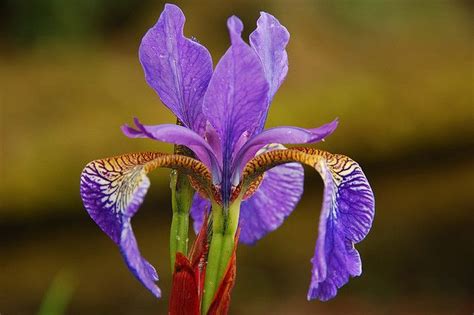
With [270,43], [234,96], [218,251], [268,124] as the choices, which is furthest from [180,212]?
[268,124]

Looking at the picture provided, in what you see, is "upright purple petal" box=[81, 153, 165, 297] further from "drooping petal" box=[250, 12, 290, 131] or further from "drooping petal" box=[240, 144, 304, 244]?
"drooping petal" box=[240, 144, 304, 244]

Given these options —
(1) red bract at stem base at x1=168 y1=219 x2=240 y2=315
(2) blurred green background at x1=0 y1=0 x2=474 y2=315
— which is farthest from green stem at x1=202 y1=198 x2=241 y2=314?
(2) blurred green background at x1=0 y1=0 x2=474 y2=315

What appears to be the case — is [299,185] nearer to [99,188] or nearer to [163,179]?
[99,188]

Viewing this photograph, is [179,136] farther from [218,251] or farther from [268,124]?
[268,124]

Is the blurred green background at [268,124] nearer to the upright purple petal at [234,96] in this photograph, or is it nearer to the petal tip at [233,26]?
the upright purple petal at [234,96]

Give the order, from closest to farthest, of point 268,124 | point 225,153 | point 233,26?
point 233,26, point 225,153, point 268,124
